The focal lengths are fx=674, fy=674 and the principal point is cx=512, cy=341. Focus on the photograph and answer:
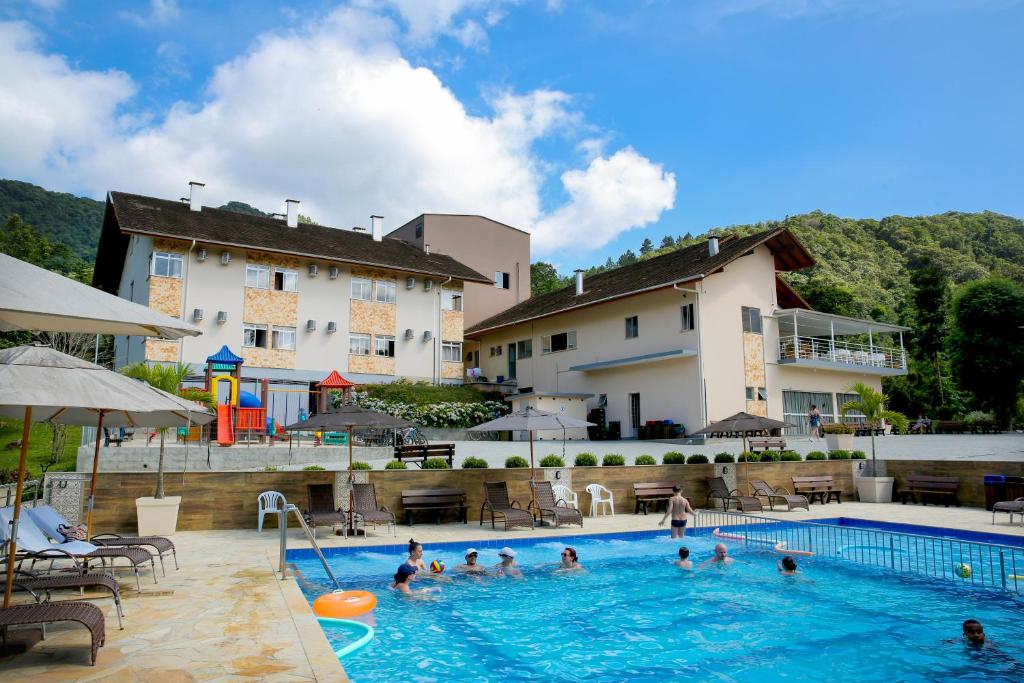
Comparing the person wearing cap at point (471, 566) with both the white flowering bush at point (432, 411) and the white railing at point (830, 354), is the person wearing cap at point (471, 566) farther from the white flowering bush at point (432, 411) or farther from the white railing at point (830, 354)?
the white railing at point (830, 354)

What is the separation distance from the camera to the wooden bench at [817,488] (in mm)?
17922

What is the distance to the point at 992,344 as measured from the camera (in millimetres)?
34125

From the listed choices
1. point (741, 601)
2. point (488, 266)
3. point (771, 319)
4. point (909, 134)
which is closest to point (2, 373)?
point (741, 601)

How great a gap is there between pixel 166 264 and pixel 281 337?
5528 millimetres

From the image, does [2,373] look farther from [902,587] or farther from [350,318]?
[350,318]

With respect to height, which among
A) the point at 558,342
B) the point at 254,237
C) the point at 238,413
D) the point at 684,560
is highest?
the point at 254,237

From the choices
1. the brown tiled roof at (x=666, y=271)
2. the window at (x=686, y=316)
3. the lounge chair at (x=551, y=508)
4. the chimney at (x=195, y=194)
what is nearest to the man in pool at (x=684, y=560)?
the lounge chair at (x=551, y=508)

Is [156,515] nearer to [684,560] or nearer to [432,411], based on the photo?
[684,560]

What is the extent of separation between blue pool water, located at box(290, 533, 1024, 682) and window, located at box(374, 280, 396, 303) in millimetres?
22575

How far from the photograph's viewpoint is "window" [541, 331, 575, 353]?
34.1 m

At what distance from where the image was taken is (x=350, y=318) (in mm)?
32281

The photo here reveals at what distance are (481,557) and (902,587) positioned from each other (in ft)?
22.2

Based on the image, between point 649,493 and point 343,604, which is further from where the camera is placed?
point 649,493

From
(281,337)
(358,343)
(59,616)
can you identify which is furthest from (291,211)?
(59,616)
